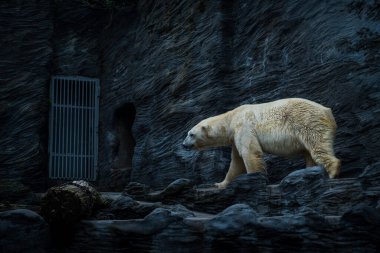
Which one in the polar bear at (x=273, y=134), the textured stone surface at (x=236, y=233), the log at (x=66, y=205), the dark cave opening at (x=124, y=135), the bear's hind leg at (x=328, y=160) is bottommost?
the textured stone surface at (x=236, y=233)

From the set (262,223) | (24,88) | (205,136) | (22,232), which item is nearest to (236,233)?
(262,223)

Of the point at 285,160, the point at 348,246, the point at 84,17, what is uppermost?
the point at 84,17

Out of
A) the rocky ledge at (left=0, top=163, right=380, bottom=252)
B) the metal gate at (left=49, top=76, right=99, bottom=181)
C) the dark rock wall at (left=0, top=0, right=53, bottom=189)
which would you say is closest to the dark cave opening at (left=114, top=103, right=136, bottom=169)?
the metal gate at (left=49, top=76, right=99, bottom=181)

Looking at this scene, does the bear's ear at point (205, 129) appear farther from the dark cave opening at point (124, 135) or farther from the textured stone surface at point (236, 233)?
the dark cave opening at point (124, 135)

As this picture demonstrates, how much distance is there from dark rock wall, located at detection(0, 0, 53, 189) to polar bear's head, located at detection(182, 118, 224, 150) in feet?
18.8

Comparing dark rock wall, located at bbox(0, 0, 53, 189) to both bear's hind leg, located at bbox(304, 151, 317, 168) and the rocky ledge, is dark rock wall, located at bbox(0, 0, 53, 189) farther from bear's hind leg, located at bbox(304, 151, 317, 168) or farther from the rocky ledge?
bear's hind leg, located at bbox(304, 151, 317, 168)

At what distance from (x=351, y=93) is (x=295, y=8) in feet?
6.13

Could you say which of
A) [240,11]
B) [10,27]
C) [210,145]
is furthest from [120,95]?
[210,145]

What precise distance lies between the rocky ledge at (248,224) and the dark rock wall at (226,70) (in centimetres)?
156

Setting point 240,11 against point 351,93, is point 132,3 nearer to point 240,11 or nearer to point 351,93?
point 240,11

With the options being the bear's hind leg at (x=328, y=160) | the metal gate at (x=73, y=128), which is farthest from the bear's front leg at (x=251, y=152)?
the metal gate at (x=73, y=128)

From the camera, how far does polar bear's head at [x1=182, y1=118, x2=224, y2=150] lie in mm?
8539

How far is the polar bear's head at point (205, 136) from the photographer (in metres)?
8.54

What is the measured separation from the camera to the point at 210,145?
8672 millimetres
